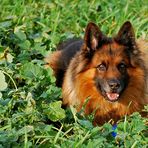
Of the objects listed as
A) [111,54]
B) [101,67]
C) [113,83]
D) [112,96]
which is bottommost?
[112,96]

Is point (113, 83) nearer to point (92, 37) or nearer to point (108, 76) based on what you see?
point (108, 76)

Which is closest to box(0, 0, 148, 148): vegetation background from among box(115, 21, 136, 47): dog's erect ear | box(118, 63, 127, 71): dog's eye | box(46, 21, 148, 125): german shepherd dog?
box(46, 21, 148, 125): german shepherd dog

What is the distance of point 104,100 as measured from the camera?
6082mm

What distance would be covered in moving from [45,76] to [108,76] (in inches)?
33.9

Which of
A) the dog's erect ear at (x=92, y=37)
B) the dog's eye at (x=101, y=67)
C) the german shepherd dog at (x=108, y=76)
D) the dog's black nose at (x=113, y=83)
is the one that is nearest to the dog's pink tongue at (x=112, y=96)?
the german shepherd dog at (x=108, y=76)

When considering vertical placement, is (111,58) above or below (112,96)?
above

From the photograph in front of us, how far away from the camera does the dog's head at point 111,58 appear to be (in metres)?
5.82

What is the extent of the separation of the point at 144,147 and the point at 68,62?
2.10 metres

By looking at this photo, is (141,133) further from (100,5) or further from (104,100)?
(100,5)

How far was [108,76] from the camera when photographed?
19.0 feet

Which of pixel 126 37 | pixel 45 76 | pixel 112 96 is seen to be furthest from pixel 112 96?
pixel 45 76

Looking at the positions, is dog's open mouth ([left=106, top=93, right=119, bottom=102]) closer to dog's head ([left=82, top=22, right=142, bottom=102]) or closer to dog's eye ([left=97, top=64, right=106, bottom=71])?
dog's head ([left=82, top=22, right=142, bottom=102])

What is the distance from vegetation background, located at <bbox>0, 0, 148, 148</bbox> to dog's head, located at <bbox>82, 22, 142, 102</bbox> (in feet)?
1.24

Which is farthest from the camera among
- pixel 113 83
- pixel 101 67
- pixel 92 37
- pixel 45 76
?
pixel 45 76
